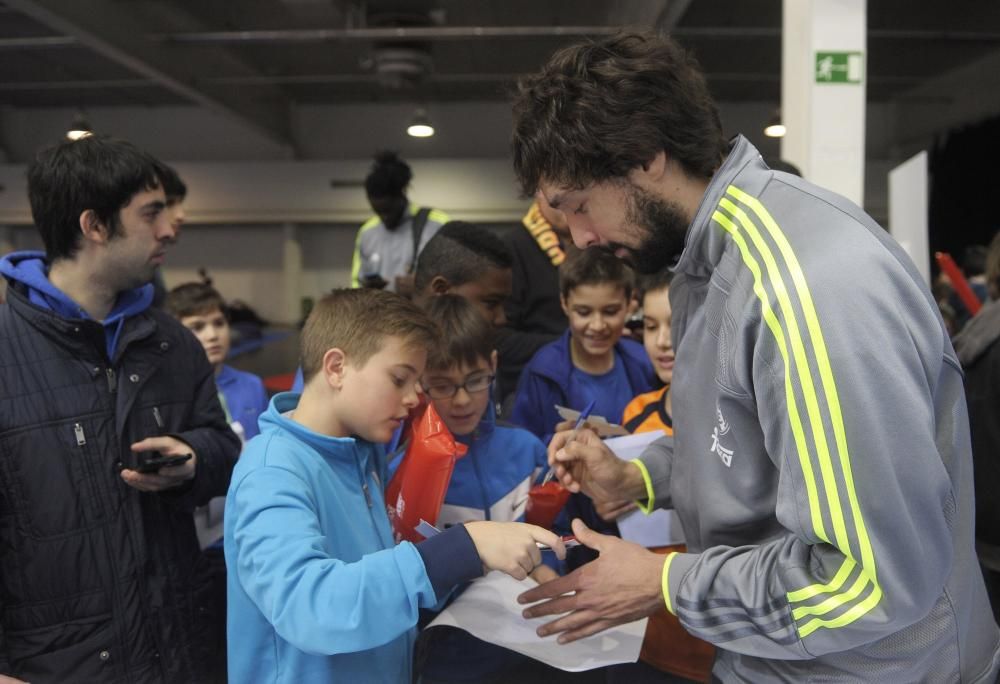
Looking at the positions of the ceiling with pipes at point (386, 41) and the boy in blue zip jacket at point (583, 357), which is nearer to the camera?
the boy in blue zip jacket at point (583, 357)

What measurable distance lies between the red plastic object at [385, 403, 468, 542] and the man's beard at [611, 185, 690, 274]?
55cm

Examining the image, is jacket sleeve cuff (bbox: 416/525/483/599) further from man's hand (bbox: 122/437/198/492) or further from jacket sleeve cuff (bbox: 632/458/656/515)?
man's hand (bbox: 122/437/198/492)

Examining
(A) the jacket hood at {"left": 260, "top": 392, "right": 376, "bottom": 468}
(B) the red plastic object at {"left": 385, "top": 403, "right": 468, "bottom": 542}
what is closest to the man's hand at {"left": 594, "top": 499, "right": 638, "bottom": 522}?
(B) the red plastic object at {"left": 385, "top": 403, "right": 468, "bottom": 542}

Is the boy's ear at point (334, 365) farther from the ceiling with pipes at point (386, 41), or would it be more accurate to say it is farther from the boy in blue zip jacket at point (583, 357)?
the ceiling with pipes at point (386, 41)

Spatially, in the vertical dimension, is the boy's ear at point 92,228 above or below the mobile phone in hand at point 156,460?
above

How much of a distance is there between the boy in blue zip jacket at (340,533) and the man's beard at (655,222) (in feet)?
1.64

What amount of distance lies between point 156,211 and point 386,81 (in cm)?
876

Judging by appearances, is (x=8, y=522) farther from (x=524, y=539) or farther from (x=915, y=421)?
(x=915, y=421)

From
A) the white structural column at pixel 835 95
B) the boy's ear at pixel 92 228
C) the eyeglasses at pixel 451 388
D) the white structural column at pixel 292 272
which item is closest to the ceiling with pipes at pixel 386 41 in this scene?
the white structural column at pixel 292 272

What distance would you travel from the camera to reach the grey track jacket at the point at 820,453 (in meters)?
0.93

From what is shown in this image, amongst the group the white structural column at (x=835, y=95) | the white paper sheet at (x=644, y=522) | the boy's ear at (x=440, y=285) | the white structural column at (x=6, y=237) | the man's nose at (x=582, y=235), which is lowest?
the white paper sheet at (x=644, y=522)

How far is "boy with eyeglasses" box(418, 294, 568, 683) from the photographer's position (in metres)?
1.92

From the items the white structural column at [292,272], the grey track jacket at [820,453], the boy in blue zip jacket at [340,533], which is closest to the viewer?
the grey track jacket at [820,453]

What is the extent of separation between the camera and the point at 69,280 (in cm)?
178
